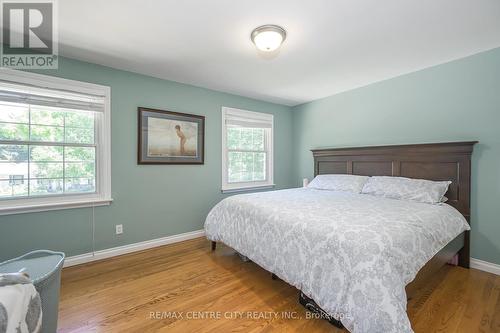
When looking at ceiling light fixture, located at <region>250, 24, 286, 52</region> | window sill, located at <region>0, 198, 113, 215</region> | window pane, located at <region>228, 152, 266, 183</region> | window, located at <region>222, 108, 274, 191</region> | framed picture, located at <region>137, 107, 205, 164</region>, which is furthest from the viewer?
window pane, located at <region>228, 152, 266, 183</region>

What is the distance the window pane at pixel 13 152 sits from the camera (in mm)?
2141

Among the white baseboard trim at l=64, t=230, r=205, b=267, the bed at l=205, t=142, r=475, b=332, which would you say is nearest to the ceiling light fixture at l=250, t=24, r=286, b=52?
the bed at l=205, t=142, r=475, b=332

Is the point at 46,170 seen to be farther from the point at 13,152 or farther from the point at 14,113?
the point at 14,113

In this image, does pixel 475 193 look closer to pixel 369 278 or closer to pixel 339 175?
pixel 339 175

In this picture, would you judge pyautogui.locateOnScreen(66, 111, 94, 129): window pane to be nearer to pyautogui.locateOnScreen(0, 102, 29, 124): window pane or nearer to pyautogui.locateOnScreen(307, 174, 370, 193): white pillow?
pyautogui.locateOnScreen(0, 102, 29, 124): window pane

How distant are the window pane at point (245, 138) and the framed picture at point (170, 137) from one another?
55 cm

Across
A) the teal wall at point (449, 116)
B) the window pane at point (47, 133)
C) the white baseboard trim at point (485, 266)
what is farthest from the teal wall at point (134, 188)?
the white baseboard trim at point (485, 266)

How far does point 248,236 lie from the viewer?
2.22 meters

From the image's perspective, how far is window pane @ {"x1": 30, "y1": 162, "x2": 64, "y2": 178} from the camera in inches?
90.0

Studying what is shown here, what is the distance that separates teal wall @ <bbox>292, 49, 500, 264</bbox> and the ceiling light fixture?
6.55ft

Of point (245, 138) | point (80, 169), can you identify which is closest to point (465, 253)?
point (245, 138)

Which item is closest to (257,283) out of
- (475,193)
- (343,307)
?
(343,307)

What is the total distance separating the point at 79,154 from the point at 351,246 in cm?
292

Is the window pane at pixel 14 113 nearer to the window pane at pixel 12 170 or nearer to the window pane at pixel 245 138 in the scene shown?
the window pane at pixel 12 170
